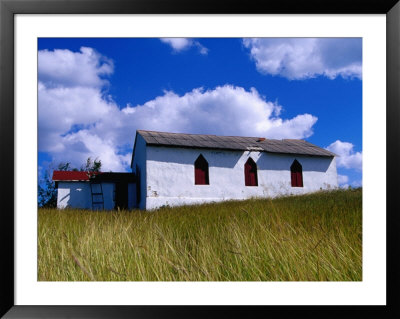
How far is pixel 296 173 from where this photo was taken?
14172mm

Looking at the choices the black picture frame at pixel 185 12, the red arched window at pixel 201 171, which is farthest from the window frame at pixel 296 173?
the black picture frame at pixel 185 12

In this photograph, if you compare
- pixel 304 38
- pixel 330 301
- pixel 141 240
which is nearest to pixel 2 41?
pixel 141 240

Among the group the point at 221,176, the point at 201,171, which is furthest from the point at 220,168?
the point at 201,171

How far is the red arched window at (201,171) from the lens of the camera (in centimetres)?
1295

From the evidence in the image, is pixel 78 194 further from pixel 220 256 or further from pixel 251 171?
pixel 220 256

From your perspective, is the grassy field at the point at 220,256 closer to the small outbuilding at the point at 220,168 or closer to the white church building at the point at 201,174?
the small outbuilding at the point at 220,168

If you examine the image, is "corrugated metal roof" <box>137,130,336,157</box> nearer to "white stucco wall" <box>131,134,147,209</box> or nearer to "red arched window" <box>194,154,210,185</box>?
"white stucco wall" <box>131,134,147,209</box>

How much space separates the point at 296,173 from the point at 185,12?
1280 cm

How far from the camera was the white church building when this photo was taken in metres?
12.4

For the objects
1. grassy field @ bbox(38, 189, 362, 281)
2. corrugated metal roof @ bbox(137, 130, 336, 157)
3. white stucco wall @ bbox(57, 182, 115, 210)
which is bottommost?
white stucco wall @ bbox(57, 182, 115, 210)

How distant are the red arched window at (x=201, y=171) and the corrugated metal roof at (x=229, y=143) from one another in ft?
2.07

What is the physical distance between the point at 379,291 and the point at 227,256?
1062mm

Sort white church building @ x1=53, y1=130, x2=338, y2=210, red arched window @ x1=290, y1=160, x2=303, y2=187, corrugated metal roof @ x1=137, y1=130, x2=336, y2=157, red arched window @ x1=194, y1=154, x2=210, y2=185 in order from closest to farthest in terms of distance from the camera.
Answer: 1. white church building @ x1=53, y1=130, x2=338, y2=210
2. corrugated metal roof @ x1=137, y1=130, x2=336, y2=157
3. red arched window @ x1=194, y1=154, x2=210, y2=185
4. red arched window @ x1=290, y1=160, x2=303, y2=187

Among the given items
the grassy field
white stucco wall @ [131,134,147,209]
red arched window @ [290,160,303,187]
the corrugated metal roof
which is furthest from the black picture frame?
red arched window @ [290,160,303,187]
